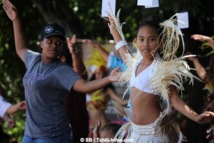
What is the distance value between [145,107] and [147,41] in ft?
1.76

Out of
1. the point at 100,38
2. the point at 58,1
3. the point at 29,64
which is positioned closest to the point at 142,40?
the point at 29,64

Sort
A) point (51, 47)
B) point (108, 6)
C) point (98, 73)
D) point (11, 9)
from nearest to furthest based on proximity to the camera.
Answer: point (51, 47)
point (108, 6)
point (11, 9)
point (98, 73)

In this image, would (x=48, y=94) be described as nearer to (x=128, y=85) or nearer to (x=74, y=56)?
(x=128, y=85)

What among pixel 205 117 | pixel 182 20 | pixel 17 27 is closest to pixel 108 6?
pixel 182 20

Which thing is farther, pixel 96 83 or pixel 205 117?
pixel 96 83

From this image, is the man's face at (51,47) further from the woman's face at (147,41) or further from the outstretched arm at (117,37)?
the woman's face at (147,41)

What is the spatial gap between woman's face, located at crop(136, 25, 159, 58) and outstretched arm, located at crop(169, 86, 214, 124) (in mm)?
357

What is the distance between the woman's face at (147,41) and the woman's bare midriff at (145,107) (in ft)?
1.07

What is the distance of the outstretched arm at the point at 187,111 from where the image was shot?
4.65 m

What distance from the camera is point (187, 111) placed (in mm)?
4867

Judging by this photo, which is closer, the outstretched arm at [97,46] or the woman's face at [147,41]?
the woman's face at [147,41]

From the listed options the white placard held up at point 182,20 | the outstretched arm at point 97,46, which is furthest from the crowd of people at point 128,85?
the outstretched arm at point 97,46

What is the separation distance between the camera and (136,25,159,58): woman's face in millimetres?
5234

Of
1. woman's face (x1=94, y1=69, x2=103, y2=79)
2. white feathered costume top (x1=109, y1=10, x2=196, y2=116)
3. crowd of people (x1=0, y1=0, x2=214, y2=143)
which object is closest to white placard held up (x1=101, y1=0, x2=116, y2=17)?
crowd of people (x1=0, y1=0, x2=214, y2=143)
